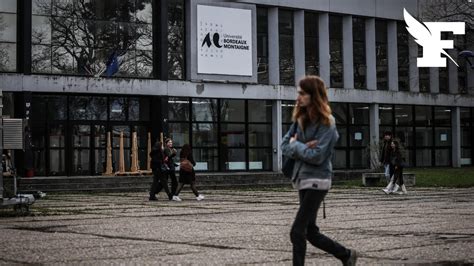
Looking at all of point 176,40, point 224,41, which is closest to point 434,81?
point 224,41

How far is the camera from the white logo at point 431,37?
150ft

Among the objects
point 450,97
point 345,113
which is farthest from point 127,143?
point 450,97

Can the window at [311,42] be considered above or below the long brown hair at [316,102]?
above

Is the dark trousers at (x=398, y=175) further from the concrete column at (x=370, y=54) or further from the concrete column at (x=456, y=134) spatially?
the concrete column at (x=456, y=134)

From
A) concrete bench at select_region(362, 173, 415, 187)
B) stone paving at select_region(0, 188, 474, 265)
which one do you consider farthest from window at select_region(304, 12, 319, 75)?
stone paving at select_region(0, 188, 474, 265)

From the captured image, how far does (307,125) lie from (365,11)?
4125 cm

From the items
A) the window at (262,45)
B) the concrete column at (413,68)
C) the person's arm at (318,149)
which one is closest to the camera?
the person's arm at (318,149)

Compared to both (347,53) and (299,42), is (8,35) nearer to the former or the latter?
(299,42)

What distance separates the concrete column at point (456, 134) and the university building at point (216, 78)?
0.29 feet

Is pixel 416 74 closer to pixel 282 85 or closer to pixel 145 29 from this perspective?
pixel 282 85

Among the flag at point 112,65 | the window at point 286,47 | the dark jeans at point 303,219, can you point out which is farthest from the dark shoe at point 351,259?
the window at point 286,47

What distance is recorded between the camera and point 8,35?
120 feet

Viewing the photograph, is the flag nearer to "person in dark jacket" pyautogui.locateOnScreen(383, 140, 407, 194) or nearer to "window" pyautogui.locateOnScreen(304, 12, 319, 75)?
"window" pyautogui.locateOnScreen(304, 12, 319, 75)

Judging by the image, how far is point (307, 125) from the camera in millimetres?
7398
